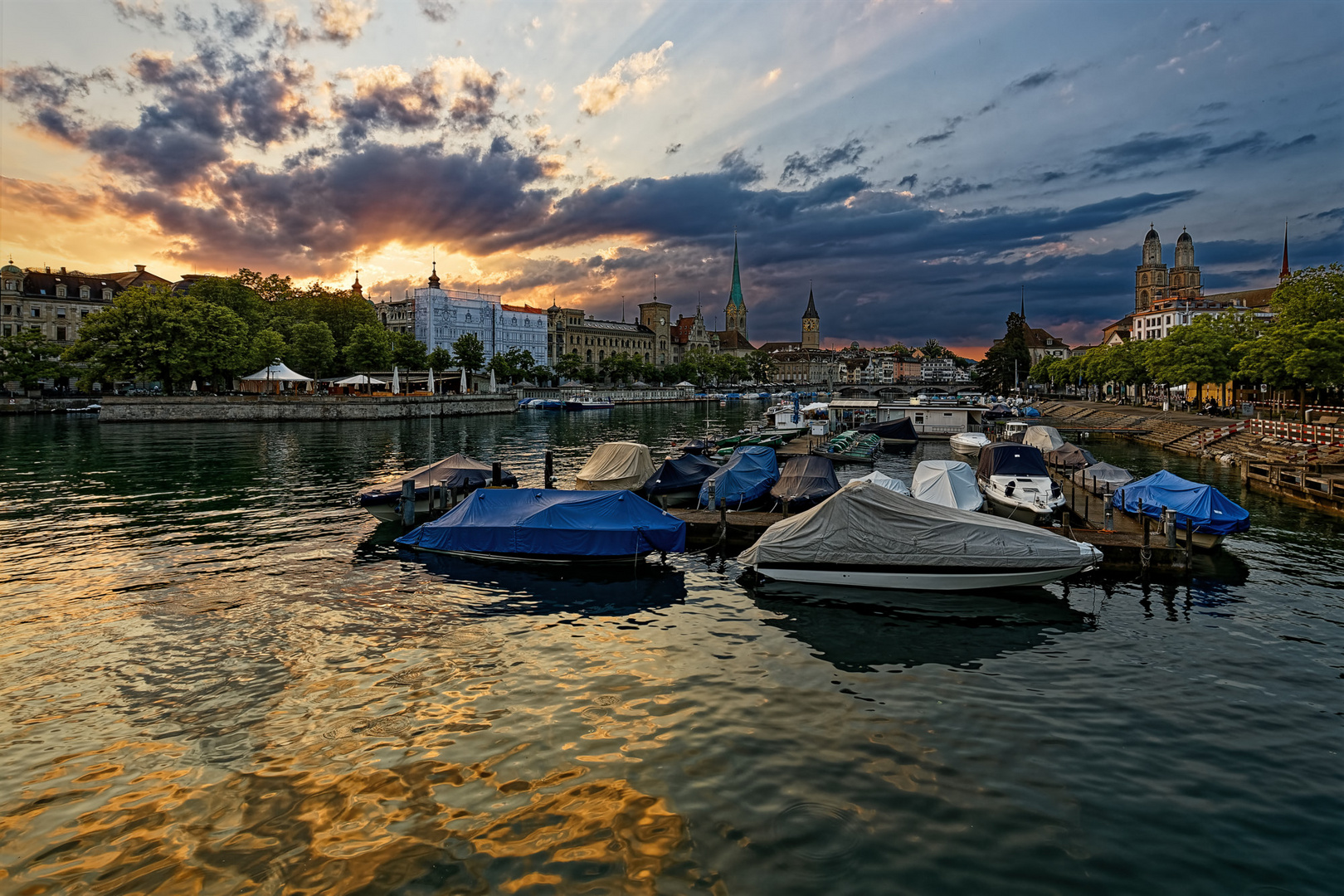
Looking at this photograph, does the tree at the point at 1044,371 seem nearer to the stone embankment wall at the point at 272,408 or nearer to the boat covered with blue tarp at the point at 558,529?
the stone embankment wall at the point at 272,408

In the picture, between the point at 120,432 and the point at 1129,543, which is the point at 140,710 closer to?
the point at 1129,543

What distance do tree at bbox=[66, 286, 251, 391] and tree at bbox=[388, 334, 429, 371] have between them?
35908 millimetres

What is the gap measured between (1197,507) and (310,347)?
4911 inches

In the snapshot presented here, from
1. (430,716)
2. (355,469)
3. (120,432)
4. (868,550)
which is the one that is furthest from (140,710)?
(120,432)

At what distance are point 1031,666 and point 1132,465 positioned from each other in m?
47.1

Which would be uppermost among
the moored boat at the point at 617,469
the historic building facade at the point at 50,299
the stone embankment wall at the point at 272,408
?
the historic building facade at the point at 50,299

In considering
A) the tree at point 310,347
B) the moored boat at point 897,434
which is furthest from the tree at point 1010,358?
the tree at point 310,347

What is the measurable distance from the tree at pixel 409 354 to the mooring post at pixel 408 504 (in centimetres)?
10788

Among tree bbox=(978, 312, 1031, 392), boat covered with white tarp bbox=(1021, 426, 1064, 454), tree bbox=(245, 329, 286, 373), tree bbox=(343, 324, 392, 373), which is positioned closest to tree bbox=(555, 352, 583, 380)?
tree bbox=(343, 324, 392, 373)

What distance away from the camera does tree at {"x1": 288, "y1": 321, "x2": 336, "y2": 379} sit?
116750 millimetres

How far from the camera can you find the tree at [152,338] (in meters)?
90.0

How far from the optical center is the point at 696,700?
14344mm

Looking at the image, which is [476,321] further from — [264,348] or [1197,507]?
[1197,507]

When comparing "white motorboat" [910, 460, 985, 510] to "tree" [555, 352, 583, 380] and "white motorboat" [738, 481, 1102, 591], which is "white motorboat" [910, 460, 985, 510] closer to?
"white motorboat" [738, 481, 1102, 591]
